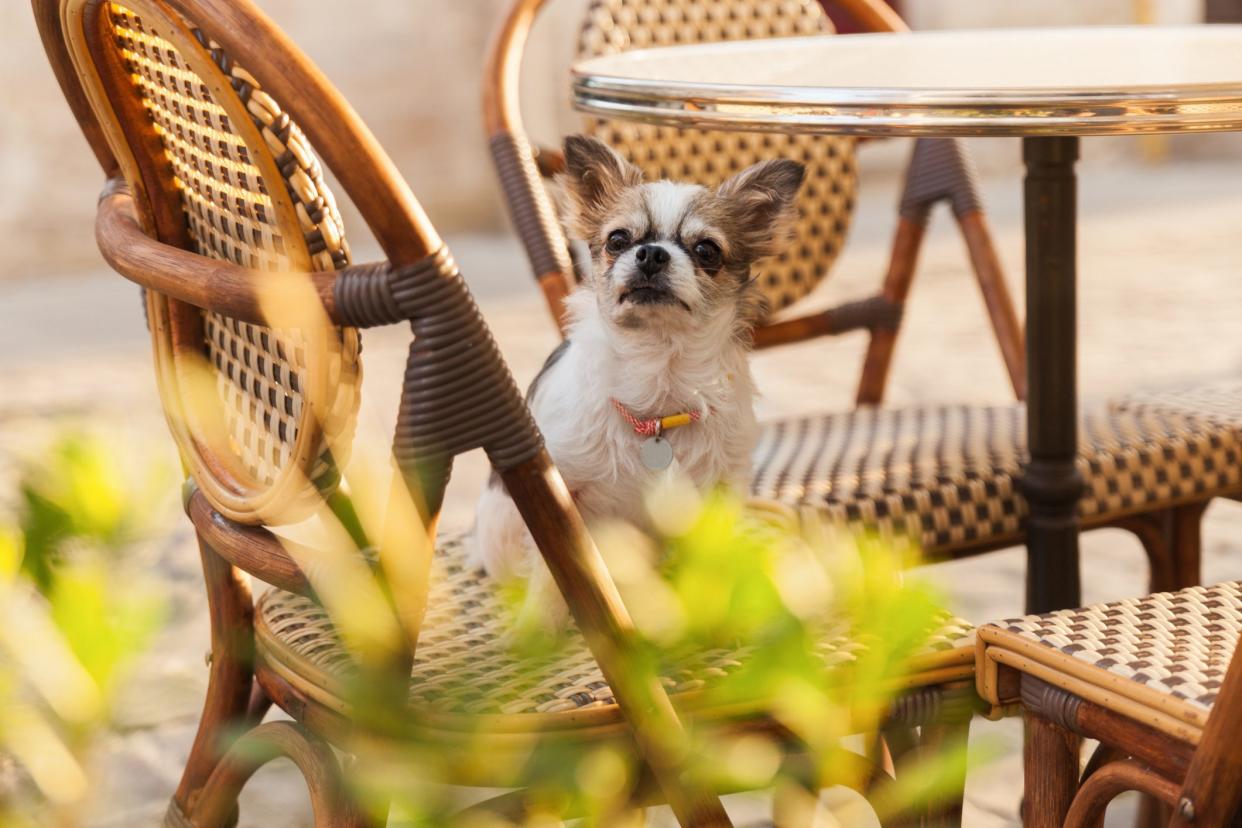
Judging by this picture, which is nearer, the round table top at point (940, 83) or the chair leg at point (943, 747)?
the chair leg at point (943, 747)

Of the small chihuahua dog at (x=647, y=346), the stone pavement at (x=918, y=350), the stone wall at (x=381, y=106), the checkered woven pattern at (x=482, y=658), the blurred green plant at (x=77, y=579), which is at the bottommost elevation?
the stone pavement at (x=918, y=350)

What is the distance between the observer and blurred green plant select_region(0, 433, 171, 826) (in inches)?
17.8

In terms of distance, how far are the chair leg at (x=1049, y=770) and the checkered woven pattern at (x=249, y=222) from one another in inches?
28.2

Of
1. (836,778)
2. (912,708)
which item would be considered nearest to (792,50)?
(912,708)

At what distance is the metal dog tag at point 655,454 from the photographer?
1.65 metres

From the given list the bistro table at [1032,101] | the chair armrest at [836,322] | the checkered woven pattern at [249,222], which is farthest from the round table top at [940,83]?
the checkered woven pattern at [249,222]

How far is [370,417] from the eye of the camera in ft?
3.76

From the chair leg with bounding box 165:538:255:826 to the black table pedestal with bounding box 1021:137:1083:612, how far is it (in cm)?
110

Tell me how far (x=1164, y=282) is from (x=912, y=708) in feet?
19.0

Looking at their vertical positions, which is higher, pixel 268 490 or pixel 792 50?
pixel 792 50

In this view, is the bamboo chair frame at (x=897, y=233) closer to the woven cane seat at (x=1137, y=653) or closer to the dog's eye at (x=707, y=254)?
the dog's eye at (x=707, y=254)

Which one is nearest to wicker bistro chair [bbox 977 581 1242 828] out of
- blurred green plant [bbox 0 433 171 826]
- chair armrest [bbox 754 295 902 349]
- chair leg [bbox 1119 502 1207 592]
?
chair leg [bbox 1119 502 1207 592]

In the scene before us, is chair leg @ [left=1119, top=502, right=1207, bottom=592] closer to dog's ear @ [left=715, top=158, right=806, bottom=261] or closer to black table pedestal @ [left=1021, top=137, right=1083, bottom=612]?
black table pedestal @ [left=1021, top=137, right=1083, bottom=612]

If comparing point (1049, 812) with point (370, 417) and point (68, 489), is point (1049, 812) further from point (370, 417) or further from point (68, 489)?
point (68, 489)
